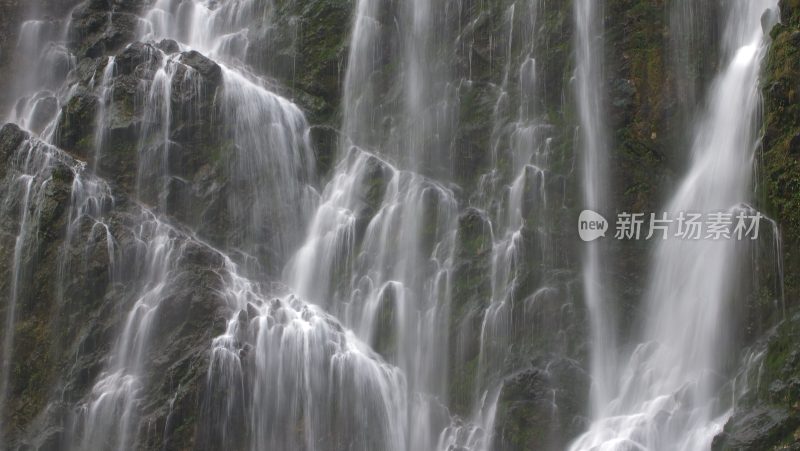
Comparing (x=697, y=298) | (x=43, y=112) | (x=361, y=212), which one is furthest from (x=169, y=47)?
(x=697, y=298)

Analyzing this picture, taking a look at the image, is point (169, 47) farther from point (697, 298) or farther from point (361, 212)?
point (697, 298)

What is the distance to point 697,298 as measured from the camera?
56.3 ft

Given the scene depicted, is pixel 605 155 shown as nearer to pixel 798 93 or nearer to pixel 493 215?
pixel 493 215

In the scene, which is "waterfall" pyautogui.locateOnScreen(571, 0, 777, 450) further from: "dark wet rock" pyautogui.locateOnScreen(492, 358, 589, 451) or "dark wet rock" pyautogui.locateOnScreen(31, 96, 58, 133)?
"dark wet rock" pyautogui.locateOnScreen(31, 96, 58, 133)

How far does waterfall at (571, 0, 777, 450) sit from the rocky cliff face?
1.66ft

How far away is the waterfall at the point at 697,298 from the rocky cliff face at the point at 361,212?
0.51 metres

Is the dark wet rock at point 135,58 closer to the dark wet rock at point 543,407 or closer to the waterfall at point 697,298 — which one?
the dark wet rock at point 543,407

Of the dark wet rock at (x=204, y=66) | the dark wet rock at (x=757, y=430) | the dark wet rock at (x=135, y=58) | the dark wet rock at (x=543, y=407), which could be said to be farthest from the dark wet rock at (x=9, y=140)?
the dark wet rock at (x=757, y=430)

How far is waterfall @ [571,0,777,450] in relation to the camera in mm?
15820

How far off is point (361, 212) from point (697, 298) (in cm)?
799

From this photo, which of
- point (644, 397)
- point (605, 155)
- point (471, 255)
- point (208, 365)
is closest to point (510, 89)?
point (605, 155)

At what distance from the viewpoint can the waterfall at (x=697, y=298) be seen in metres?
15.8

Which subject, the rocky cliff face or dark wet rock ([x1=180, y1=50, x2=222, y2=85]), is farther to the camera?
dark wet rock ([x1=180, y1=50, x2=222, y2=85])

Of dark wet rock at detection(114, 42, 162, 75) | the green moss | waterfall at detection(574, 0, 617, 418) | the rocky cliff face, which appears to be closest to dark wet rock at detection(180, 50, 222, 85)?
the rocky cliff face
